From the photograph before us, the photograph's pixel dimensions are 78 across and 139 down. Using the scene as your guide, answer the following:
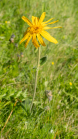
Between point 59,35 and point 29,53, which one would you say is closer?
point 29,53

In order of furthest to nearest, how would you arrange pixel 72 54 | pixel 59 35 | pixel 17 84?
pixel 59 35 < pixel 72 54 < pixel 17 84

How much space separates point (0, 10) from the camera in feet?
7.42

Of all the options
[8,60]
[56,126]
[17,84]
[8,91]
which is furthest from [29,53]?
[56,126]

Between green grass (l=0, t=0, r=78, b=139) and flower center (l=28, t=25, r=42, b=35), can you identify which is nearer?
flower center (l=28, t=25, r=42, b=35)

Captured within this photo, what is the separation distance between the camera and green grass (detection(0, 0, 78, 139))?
3.91 ft

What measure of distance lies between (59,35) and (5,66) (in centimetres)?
110

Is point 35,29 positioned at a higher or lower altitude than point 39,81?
higher

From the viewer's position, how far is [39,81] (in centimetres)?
161

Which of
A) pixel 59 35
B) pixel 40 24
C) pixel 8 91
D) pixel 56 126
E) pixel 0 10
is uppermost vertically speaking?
pixel 0 10

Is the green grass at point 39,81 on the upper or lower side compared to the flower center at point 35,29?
lower

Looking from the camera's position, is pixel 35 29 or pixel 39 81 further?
pixel 39 81

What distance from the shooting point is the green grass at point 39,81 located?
3.91 ft

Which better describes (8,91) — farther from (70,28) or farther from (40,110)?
(70,28)

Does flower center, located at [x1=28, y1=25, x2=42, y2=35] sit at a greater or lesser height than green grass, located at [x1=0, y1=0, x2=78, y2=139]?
greater
